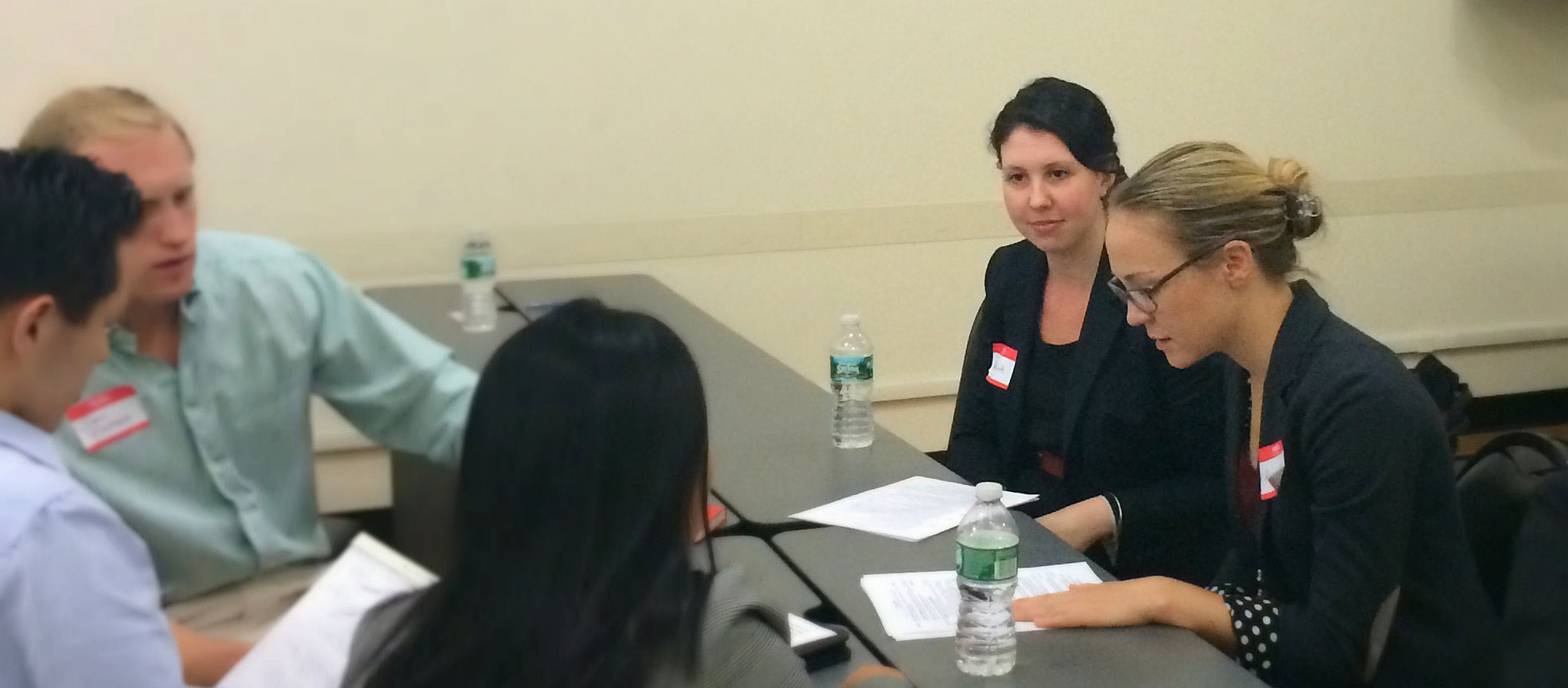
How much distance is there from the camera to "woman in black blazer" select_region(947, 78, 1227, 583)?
96.4 inches

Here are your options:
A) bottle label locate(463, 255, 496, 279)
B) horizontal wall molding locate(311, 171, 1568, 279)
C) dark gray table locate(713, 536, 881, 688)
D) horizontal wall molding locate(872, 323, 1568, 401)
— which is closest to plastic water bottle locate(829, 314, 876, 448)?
dark gray table locate(713, 536, 881, 688)

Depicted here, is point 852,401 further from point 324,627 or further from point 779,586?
point 324,627

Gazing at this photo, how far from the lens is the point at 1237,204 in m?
1.91

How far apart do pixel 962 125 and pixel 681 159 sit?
0.91 metres

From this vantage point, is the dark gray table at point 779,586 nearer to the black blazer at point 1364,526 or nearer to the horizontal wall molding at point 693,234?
the black blazer at point 1364,526

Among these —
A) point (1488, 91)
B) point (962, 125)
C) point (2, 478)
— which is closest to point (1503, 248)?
point (1488, 91)

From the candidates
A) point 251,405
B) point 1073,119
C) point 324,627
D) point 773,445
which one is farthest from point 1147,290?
point 251,405

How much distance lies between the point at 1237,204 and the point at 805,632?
0.85 metres

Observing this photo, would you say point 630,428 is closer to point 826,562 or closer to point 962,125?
point 826,562

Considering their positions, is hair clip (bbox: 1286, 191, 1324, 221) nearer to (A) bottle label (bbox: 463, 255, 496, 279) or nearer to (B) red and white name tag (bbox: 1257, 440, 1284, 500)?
(B) red and white name tag (bbox: 1257, 440, 1284, 500)

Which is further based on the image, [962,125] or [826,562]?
[962,125]

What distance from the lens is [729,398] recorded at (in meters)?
2.82

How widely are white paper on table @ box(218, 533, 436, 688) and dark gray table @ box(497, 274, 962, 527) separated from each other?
470 millimetres

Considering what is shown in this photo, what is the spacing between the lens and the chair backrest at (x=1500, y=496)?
1959mm
